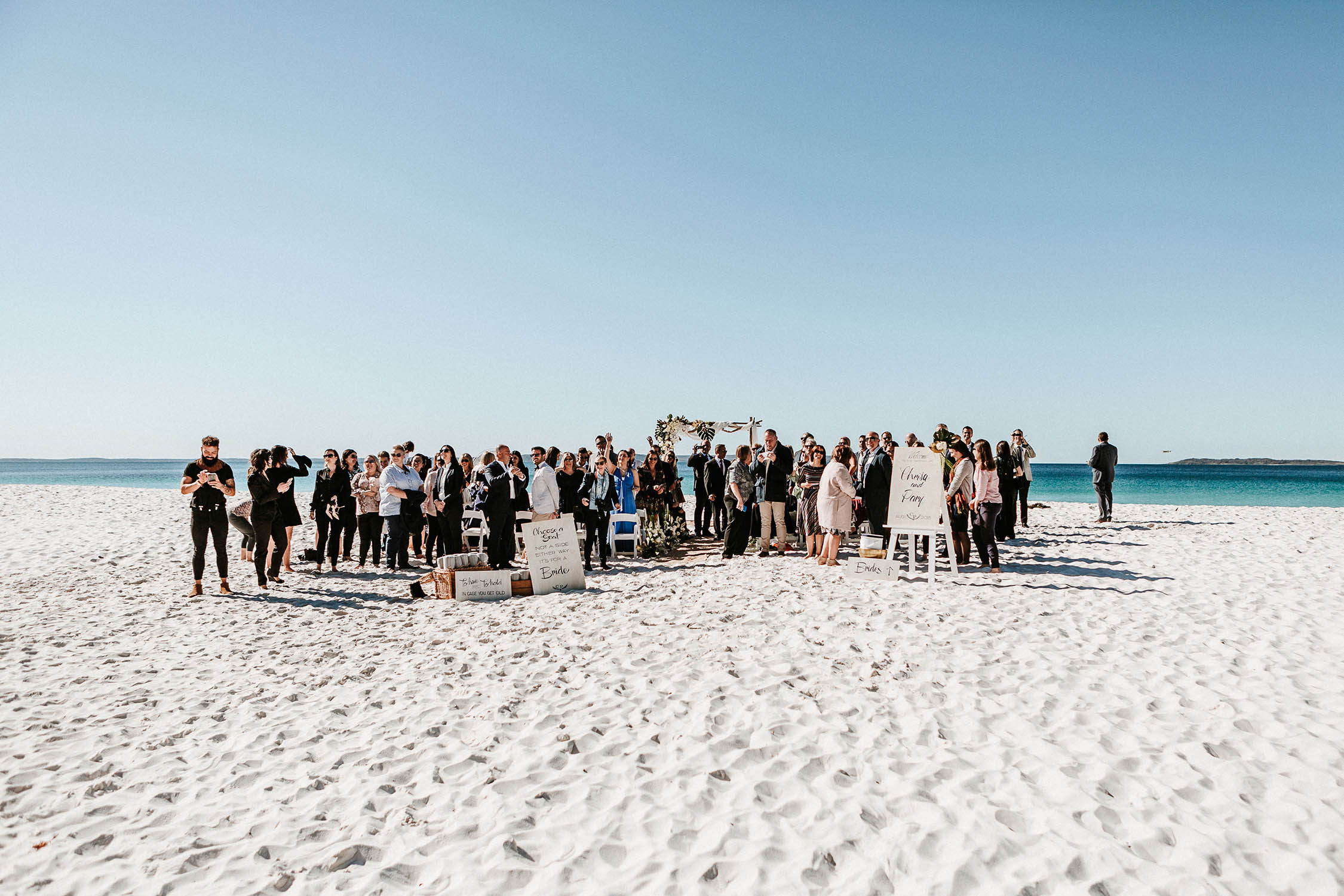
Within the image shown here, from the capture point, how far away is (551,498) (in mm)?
9156

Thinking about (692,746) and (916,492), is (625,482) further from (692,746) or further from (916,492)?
(692,746)

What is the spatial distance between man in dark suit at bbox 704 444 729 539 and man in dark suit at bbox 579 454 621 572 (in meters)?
2.45

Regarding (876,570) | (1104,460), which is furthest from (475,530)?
(1104,460)

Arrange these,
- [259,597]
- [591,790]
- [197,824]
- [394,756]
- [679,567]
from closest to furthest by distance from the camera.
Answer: [197,824]
[591,790]
[394,756]
[259,597]
[679,567]

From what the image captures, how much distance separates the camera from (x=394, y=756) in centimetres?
384

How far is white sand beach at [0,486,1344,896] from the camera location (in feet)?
9.49

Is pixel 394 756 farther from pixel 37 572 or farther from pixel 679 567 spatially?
pixel 37 572

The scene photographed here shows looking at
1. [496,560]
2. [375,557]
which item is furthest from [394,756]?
[375,557]

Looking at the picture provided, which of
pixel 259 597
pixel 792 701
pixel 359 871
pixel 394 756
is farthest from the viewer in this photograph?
pixel 259 597

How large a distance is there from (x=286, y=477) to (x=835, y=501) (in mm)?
7446

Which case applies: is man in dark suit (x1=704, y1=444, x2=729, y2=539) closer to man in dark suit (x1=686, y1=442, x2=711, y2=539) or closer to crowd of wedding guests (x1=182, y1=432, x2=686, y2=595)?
man in dark suit (x1=686, y1=442, x2=711, y2=539)

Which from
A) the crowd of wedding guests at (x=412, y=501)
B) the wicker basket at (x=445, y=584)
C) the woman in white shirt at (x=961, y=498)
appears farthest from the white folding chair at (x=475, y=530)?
the woman in white shirt at (x=961, y=498)

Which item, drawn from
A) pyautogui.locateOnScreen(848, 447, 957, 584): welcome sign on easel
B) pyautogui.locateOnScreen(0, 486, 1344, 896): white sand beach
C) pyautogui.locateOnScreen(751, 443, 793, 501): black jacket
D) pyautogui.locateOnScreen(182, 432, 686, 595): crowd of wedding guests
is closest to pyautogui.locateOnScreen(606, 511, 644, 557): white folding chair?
pyautogui.locateOnScreen(182, 432, 686, 595): crowd of wedding guests

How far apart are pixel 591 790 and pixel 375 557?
8463 mm
